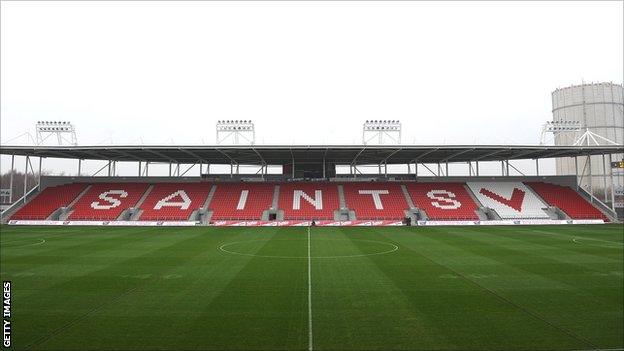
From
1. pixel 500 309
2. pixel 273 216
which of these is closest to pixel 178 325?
pixel 500 309

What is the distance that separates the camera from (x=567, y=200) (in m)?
44.2

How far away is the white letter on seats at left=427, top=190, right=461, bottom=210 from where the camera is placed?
4216 cm

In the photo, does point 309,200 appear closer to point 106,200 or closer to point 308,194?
point 308,194

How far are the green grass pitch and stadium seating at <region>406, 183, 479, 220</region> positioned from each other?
19.9 m

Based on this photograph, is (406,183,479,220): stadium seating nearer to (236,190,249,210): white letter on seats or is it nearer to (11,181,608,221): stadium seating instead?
(11,181,608,221): stadium seating

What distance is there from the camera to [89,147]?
38750mm

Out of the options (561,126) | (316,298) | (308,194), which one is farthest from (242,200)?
(561,126)

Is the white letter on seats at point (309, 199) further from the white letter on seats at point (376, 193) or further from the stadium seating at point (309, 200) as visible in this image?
the white letter on seats at point (376, 193)

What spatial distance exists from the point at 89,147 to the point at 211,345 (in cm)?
3741

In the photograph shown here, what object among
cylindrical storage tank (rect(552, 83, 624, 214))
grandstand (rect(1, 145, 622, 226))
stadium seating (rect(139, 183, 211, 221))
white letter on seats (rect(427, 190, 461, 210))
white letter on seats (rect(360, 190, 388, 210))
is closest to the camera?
grandstand (rect(1, 145, 622, 226))

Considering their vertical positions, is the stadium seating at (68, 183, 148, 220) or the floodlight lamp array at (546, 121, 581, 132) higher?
the floodlight lamp array at (546, 121, 581, 132)

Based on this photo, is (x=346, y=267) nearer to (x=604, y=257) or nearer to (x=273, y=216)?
(x=604, y=257)

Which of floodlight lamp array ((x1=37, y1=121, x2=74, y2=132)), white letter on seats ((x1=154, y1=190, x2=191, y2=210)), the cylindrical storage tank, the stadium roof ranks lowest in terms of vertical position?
white letter on seats ((x1=154, y1=190, x2=191, y2=210))

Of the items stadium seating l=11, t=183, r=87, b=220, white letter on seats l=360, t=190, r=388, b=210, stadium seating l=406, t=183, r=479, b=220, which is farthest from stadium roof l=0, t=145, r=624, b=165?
white letter on seats l=360, t=190, r=388, b=210
